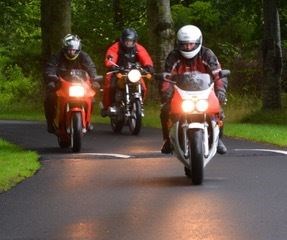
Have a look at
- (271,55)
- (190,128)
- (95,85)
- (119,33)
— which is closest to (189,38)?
(190,128)

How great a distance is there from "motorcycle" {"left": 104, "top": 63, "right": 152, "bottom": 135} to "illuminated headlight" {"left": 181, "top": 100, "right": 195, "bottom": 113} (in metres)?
7.53

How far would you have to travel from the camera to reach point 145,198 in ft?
33.3

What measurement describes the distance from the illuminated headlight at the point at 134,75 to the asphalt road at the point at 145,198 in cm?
334

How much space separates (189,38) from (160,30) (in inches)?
657

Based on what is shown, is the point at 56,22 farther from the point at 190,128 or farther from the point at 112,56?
the point at 190,128

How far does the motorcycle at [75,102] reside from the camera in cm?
1545

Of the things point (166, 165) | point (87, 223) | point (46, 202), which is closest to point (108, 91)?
point (166, 165)

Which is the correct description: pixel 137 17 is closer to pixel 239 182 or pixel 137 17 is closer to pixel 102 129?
pixel 102 129

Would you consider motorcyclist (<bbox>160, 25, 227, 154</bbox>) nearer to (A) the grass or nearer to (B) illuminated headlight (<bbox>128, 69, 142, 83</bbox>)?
(A) the grass

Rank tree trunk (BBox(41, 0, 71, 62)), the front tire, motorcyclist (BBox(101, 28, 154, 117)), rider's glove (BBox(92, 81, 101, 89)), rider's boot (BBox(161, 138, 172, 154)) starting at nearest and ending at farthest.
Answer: rider's boot (BBox(161, 138, 172, 154)), rider's glove (BBox(92, 81, 101, 89)), motorcyclist (BBox(101, 28, 154, 117)), the front tire, tree trunk (BBox(41, 0, 71, 62))

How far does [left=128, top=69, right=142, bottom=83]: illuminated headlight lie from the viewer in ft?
62.4

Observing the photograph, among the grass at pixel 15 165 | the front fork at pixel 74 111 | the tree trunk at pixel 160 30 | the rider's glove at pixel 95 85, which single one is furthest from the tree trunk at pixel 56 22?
the front fork at pixel 74 111

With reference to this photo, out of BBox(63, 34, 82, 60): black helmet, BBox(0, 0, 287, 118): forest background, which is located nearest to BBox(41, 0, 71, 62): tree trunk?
BBox(0, 0, 287, 118): forest background

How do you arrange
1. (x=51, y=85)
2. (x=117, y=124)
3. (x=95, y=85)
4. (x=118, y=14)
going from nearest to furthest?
1. (x=51, y=85)
2. (x=95, y=85)
3. (x=117, y=124)
4. (x=118, y=14)
